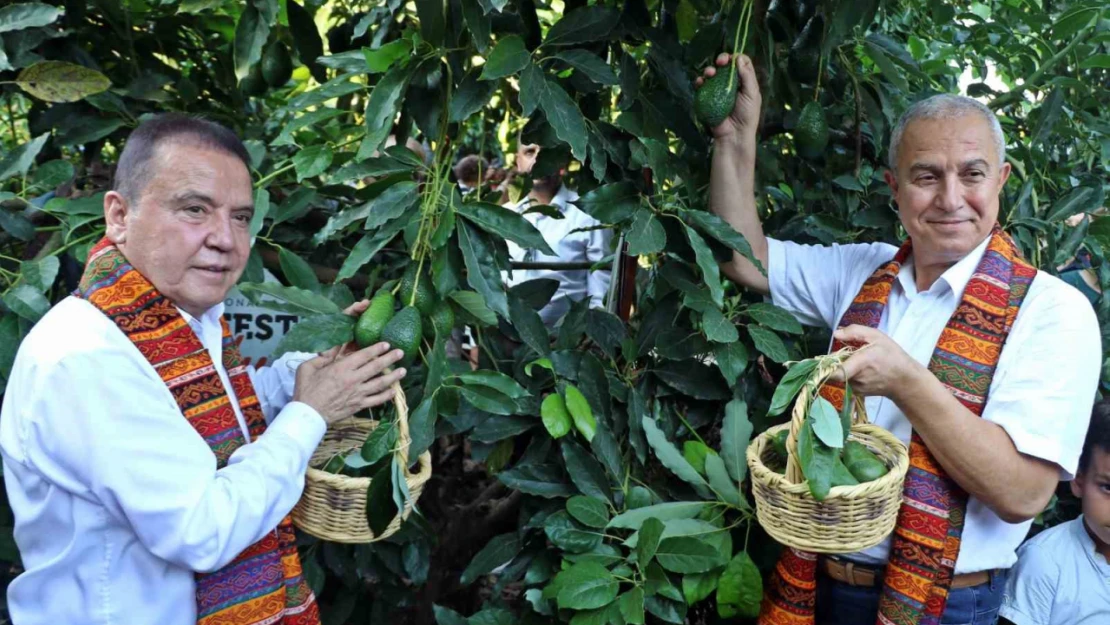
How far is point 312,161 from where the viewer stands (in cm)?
187

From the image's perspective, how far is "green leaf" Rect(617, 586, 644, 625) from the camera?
1.68 metres

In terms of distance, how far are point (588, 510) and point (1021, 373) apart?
0.80 metres

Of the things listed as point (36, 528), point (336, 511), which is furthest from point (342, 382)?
point (36, 528)

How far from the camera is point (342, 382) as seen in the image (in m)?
1.60

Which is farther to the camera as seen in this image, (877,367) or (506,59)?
(506,59)

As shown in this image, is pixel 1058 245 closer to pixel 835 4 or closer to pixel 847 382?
pixel 835 4

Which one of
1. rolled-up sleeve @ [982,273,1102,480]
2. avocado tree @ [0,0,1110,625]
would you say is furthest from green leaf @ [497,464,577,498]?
rolled-up sleeve @ [982,273,1102,480]

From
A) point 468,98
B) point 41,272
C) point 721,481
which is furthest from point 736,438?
point 41,272

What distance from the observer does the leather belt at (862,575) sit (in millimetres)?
1740

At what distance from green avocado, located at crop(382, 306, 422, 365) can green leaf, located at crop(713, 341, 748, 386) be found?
625mm

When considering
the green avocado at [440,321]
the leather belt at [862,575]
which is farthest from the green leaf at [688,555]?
the green avocado at [440,321]

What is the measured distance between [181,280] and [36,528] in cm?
44

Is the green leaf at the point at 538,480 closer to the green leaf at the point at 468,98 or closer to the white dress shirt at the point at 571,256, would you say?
Result: the green leaf at the point at 468,98

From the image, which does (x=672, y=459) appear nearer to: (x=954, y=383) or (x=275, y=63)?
(x=954, y=383)
